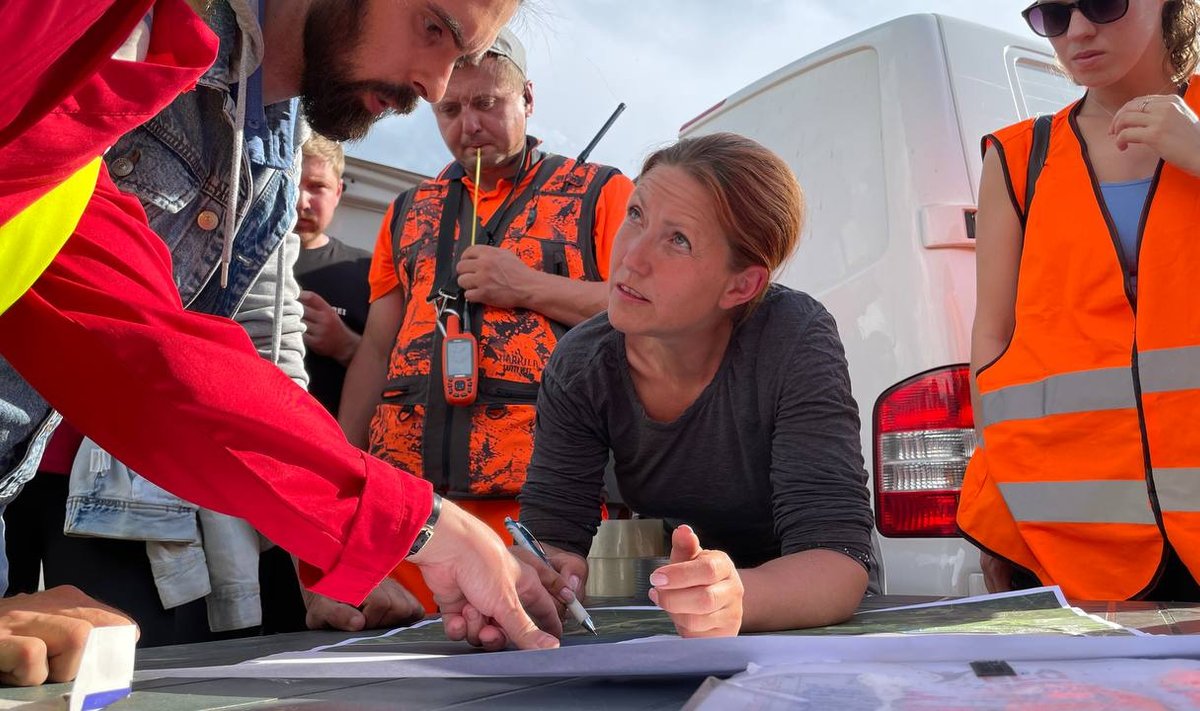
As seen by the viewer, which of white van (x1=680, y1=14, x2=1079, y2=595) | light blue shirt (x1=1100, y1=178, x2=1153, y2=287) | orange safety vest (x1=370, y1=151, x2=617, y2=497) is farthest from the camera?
orange safety vest (x1=370, y1=151, x2=617, y2=497)

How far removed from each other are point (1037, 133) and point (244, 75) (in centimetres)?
145

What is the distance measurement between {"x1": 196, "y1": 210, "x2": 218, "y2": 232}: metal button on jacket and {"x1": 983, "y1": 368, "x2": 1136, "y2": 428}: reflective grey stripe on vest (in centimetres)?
138

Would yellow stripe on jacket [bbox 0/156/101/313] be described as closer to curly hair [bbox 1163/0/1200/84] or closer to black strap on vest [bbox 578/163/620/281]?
black strap on vest [bbox 578/163/620/281]

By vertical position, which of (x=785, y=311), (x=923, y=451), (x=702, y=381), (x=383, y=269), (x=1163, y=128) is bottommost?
(x=923, y=451)

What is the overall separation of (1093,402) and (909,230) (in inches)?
21.9

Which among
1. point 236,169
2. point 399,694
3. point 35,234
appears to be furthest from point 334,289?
point 399,694

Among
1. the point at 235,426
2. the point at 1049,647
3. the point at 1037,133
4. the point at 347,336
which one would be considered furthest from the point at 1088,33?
the point at 347,336

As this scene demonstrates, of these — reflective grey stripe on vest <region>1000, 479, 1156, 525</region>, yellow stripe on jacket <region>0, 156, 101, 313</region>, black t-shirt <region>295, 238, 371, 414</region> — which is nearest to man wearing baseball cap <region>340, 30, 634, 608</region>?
black t-shirt <region>295, 238, 371, 414</region>

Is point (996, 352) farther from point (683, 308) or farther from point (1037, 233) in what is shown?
point (683, 308)

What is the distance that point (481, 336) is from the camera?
274cm

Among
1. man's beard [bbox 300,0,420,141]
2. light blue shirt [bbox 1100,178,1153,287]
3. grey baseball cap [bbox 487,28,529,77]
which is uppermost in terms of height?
grey baseball cap [bbox 487,28,529,77]

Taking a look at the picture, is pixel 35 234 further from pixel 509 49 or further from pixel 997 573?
pixel 509 49

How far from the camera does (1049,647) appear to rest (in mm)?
997

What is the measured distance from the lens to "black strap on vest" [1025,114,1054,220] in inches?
84.7
